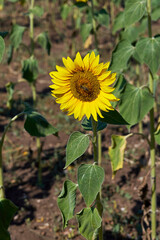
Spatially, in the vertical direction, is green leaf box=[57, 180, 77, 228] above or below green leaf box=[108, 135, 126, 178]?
below

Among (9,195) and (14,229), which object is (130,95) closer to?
(14,229)

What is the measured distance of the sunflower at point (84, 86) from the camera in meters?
1.78

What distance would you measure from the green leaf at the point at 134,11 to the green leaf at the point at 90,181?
0.93 m

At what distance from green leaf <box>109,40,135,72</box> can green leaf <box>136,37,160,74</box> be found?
0.41ft

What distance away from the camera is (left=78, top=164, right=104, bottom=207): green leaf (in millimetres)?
1870

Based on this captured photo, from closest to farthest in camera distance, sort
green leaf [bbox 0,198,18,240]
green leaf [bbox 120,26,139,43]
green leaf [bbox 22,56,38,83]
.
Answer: green leaf [bbox 0,198,18,240] < green leaf [bbox 22,56,38,83] < green leaf [bbox 120,26,139,43]

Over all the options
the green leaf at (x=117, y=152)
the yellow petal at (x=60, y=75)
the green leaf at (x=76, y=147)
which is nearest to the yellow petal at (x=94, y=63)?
the yellow petal at (x=60, y=75)

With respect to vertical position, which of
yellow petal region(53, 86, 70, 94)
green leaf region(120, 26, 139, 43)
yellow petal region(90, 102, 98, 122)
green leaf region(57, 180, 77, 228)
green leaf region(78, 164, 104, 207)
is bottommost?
green leaf region(57, 180, 77, 228)

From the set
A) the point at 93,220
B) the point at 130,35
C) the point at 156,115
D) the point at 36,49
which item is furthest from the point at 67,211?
the point at 36,49

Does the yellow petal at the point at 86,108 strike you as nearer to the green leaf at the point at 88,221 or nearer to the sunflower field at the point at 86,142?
the sunflower field at the point at 86,142

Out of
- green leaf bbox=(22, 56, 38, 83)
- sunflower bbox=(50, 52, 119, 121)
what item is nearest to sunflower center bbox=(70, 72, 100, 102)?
sunflower bbox=(50, 52, 119, 121)

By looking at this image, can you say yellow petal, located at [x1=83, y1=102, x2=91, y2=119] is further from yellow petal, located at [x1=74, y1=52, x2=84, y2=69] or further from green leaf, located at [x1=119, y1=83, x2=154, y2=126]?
green leaf, located at [x1=119, y1=83, x2=154, y2=126]

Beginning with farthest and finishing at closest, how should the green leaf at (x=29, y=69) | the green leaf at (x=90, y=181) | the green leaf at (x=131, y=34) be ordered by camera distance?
the green leaf at (x=131, y=34), the green leaf at (x=29, y=69), the green leaf at (x=90, y=181)

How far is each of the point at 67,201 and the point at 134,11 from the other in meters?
1.16
